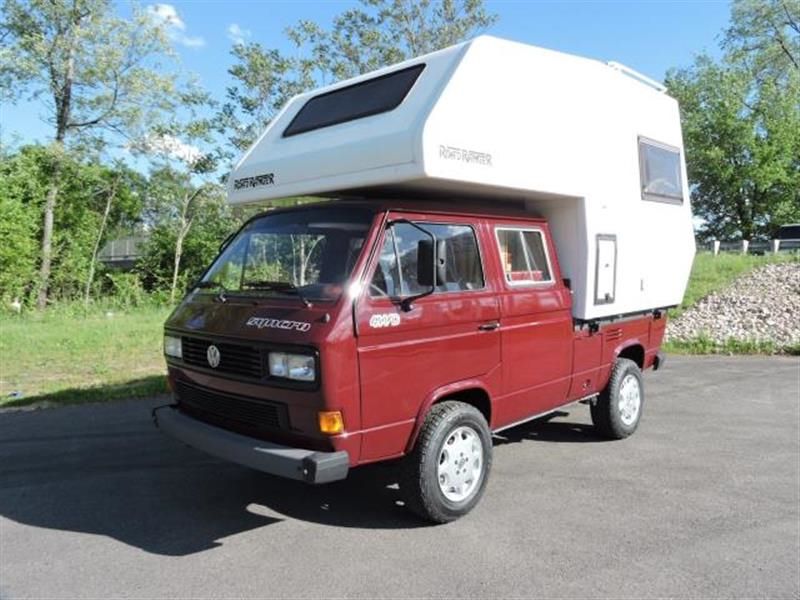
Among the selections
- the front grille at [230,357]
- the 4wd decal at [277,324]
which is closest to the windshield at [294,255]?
the 4wd decal at [277,324]

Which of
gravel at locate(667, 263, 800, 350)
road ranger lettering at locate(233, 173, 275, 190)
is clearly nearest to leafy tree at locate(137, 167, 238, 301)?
gravel at locate(667, 263, 800, 350)

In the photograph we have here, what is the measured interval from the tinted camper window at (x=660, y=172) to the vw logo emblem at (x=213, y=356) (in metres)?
4.49

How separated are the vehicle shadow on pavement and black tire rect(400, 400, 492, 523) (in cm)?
23

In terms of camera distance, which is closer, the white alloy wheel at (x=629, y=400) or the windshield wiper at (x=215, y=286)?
the windshield wiper at (x=215, y=286)

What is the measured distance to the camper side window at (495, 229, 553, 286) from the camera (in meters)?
5.25

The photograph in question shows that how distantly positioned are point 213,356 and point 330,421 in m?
1.09

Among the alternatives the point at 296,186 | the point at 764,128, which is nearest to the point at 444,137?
the point at 296,186

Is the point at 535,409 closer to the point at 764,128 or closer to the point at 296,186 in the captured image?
the point at 296,186

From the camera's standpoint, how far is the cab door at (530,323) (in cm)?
514

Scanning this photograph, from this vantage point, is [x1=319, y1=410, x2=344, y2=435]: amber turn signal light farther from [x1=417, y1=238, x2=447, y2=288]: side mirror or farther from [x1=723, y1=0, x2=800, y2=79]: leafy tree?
[x1=723, y1=0, x2=800, y2=79]: leafy tree

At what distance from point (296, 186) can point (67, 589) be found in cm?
307

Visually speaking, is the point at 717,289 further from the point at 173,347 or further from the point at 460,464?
the point at 173,347

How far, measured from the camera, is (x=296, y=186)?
516cm

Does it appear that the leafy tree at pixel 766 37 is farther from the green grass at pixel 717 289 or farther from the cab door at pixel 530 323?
the cab door at pixel 530 323
